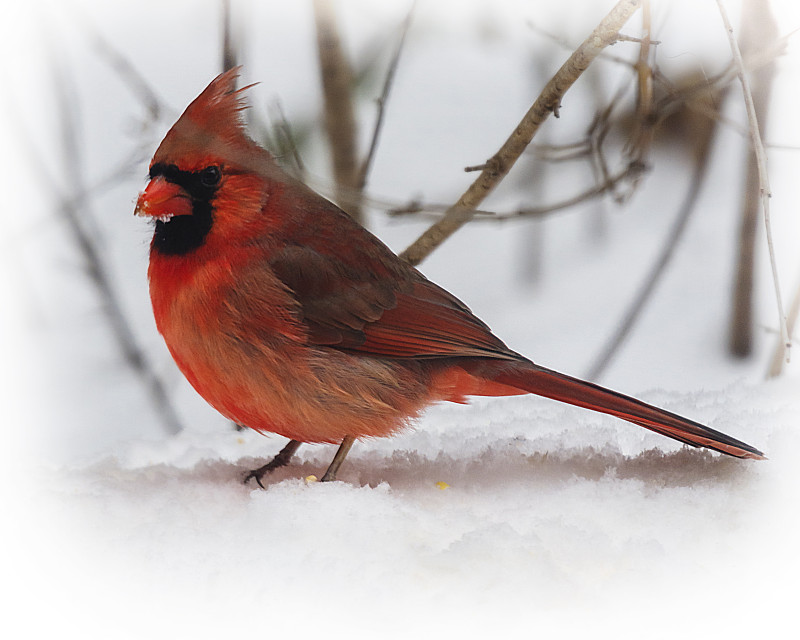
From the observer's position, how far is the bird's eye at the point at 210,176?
1.57 m

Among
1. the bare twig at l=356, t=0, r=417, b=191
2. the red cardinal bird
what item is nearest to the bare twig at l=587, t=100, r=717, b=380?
the bare twig at l=356, t=0, r=417, b=191

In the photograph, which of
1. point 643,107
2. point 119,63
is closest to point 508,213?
point 643,107

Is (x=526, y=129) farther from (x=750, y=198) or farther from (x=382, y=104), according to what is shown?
(x=750, y=198)

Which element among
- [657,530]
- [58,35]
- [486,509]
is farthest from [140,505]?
[58,35]

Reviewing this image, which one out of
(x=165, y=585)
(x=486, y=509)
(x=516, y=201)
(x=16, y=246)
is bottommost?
(x=165, y=585)

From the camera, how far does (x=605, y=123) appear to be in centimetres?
233

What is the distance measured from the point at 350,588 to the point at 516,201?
186 cm

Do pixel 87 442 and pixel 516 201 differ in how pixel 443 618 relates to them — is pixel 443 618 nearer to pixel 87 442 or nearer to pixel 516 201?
pixel 87 442

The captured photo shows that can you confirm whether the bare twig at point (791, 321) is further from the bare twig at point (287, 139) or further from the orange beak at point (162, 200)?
the orange beak at point (162, 200)

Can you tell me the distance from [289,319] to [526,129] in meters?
0.62

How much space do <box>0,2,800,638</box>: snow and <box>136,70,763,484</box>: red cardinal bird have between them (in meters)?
0.14

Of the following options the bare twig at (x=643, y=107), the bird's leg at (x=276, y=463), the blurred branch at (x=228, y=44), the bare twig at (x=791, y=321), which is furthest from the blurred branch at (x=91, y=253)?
the bare twig at (x=791, y=321)

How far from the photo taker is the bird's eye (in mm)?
1565

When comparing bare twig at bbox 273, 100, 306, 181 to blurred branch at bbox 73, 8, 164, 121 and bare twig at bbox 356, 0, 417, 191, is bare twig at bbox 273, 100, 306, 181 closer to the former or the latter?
bare twig at bbox 356, 0, 417, 191
